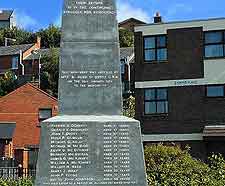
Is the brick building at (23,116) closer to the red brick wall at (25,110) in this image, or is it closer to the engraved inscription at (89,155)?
the red brick wall at (25,110)

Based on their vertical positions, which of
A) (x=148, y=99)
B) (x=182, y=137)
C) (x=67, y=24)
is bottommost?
(x=182, y=137)

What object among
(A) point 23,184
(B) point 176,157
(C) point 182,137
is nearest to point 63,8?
(A) point 23,184

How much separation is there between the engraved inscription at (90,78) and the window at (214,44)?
25574mm

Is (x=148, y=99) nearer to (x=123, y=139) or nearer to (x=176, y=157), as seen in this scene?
(x=176, y=157)

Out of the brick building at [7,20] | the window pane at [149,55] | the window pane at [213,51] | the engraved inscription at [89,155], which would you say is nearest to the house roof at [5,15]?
the brick building at [7,20]

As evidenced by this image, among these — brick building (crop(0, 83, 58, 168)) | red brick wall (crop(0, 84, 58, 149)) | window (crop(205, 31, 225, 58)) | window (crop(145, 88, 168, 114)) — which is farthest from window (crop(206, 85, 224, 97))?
red brick wall (crop(0, 84, 58, 149))

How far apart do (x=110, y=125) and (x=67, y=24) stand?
7.05 feet

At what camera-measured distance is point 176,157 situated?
81.0 ft

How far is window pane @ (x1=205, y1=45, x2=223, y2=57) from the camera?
3579cm

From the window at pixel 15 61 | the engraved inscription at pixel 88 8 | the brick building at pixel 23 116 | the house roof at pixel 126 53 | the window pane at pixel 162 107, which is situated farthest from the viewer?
the window at pixel 15 61

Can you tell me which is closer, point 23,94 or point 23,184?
point 23,184

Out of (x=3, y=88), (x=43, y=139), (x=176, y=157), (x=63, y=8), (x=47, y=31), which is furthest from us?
(x=47, y=31)

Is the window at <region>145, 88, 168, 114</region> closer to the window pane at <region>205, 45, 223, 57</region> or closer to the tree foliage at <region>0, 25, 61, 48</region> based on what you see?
the window pane at <region>205, 45, 223, 57</region>

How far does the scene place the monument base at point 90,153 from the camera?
33.8 feet
